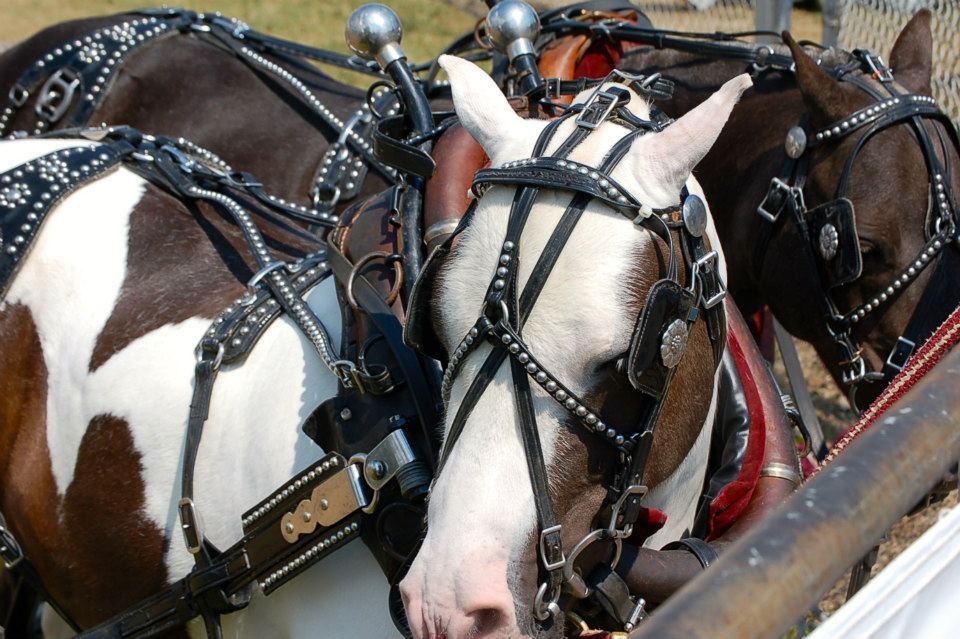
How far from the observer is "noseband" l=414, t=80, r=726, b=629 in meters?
1.34

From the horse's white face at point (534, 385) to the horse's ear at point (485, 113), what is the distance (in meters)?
0.12

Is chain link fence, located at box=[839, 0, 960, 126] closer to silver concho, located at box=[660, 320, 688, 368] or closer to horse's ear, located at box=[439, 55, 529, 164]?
horse's ear, located at box=[439, 55, 529, 164]

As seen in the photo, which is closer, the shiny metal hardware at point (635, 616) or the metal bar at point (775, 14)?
the shiny metal hardware at point (635, 616)

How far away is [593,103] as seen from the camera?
5.04ft

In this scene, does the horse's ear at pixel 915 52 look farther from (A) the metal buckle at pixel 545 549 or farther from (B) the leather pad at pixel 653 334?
(A) the metal buckle at pixel 545 549

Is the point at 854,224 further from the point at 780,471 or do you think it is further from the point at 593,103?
the point at 593,103

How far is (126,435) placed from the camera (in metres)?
1.95

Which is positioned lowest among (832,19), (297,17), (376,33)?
(376,33)

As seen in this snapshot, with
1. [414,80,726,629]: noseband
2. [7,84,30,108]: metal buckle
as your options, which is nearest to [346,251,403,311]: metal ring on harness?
[414,80,726,629]: noseband

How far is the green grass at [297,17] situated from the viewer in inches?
378

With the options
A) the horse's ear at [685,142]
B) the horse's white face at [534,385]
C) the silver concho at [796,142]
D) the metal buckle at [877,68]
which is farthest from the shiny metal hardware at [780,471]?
the metal buckle at [877,68]

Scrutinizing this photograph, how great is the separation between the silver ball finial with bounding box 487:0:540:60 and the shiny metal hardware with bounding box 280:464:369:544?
1.07m

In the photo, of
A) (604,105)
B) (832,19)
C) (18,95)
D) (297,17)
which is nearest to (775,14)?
(832,19)

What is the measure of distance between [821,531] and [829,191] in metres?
2.06
